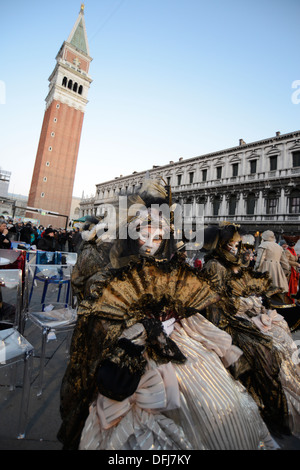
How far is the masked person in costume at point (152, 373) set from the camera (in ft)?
3.05

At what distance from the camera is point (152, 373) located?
1.01 meters

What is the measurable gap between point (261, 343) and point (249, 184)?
23.7 metres

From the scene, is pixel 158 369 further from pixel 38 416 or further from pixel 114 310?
pixel 38 416

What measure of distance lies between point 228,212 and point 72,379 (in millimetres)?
24872

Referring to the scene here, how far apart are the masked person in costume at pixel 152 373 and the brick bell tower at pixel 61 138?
1435 inches

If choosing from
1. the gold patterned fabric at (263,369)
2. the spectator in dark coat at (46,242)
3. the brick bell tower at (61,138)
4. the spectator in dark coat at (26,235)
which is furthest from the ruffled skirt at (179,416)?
the brick bell tower at (61,138)

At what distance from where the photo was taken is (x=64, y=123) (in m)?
36.5

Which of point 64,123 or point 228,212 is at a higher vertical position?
point 64,123

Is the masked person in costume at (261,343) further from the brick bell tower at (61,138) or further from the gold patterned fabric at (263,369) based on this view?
the brick bell tower at (61,138)

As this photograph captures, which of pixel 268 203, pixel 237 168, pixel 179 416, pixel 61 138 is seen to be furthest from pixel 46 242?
pixel 61 138

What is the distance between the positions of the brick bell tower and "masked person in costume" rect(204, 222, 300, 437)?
35989mm

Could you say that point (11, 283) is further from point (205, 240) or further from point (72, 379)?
point (205, 240)
